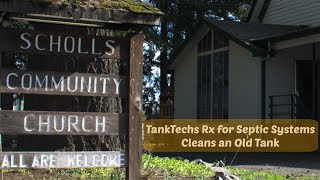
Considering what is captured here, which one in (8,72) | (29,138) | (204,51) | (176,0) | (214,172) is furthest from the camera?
(176,0)

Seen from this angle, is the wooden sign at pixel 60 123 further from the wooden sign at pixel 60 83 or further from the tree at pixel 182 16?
the tree at pixel 182 16

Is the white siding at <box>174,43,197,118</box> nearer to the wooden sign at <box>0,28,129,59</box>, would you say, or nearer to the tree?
the tree

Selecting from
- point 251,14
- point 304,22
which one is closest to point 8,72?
point 304,22

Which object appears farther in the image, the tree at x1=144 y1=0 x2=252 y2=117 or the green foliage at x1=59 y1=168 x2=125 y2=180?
the tree at x1=144 y1=0 x2=252 y2=117

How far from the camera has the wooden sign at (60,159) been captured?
18.5 feet

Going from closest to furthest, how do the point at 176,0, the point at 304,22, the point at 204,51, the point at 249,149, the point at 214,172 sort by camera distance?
the point at 214,172, the point at 249,149, the point at 304,22, the point at 204,51, the point at 176,0

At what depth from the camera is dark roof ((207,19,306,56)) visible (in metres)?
15.5

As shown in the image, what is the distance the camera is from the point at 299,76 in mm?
16078

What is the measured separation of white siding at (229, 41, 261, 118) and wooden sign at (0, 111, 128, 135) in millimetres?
10544

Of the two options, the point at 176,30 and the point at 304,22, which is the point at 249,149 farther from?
the point at 176,30

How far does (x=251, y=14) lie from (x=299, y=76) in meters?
5.68

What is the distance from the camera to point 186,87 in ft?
67.6

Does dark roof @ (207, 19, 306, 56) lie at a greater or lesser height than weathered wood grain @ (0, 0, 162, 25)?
greater

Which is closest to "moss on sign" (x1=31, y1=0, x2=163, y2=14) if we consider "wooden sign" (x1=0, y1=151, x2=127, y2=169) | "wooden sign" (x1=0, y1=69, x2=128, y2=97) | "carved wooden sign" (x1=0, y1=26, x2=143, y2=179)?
"carved wooden sign" (x1=0, y1=26, x2=143, y2=179)
